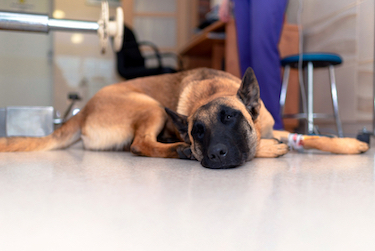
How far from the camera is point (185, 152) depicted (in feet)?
5.12

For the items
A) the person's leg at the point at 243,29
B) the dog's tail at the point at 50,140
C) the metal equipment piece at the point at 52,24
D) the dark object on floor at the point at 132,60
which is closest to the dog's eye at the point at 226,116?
the metal equipment piece at the point at 52,24


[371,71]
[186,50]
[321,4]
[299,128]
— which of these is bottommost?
[299,128]

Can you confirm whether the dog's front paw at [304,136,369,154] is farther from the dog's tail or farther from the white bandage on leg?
the dog's tail

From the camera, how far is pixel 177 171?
4.08 ft

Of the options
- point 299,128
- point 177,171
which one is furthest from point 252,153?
point 299,128

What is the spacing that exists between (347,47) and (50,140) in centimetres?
326

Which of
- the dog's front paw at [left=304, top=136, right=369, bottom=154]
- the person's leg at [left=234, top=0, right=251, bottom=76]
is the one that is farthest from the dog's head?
the person's leg at [left=234, top=0, right=251, bottom=76]

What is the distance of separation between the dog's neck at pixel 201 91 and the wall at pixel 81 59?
5256mm

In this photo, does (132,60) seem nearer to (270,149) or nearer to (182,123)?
(182,123)

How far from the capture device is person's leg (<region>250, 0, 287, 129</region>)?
2.86 meters

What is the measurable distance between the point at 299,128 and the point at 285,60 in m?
1.44

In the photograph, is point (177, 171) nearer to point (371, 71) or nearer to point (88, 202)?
point (88, 202)

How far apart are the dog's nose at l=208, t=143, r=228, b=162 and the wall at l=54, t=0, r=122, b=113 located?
19.2 ft

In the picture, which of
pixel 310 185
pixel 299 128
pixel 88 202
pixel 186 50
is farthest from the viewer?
pixel 186 50
